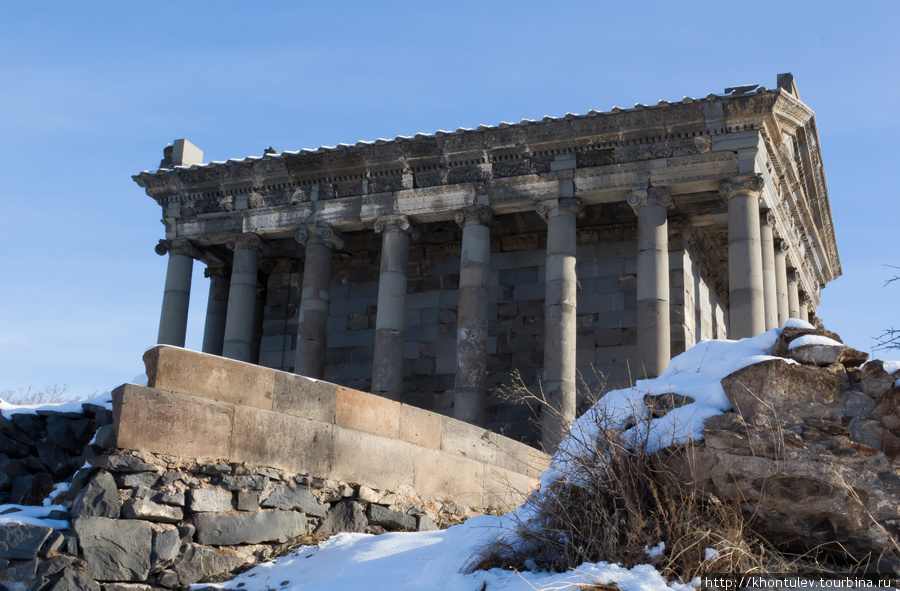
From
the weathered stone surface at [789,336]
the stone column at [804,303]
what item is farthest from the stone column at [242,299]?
the weathered stone surface at [789,336]

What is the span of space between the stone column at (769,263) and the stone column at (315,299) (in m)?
9.54

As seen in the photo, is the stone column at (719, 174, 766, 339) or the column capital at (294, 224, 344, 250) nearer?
the stone column at (719, 174, 766, 339)

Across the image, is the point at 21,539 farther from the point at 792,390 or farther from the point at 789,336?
the point at 789,336

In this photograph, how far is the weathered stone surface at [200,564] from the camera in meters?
8.69

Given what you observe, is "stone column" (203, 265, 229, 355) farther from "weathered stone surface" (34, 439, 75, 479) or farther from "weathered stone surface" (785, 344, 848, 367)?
"weathered stone surface" (785, 344, 848, 367)

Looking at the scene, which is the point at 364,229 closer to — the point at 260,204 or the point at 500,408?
the point at 260,204

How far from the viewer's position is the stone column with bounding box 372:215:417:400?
803 inches

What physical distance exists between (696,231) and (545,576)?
54.3 feet

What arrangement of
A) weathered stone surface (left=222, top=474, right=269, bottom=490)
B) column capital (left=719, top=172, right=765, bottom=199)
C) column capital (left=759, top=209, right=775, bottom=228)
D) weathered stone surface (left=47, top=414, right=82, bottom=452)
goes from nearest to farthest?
1. weathered stone surface (left=222, top=474, right=269, bottom=490)
2. weathered stone surface (left=47, top=414, right=82, bottom=452)
3. column capital (left=719, top=172, right=765, bottom=199)
4. column capital (left=759, top=209, right=775, bottom=228)

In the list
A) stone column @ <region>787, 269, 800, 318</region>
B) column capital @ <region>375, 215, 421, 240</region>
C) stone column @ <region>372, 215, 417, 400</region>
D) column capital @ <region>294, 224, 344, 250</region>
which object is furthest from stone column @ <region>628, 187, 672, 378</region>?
column capital @ <region>294, 224, 344, 250</region>

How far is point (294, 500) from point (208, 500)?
3.23ft

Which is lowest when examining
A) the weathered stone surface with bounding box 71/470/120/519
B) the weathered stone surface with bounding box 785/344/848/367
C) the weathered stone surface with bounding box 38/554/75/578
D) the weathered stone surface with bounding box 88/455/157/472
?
the weathered stone surface with bounding box 38/554/75/578

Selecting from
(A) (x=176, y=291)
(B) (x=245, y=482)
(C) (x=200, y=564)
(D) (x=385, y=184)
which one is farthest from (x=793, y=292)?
(C) (x=200, y=564)

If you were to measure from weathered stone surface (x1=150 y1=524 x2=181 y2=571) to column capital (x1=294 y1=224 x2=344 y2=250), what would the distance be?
13.9 meters
